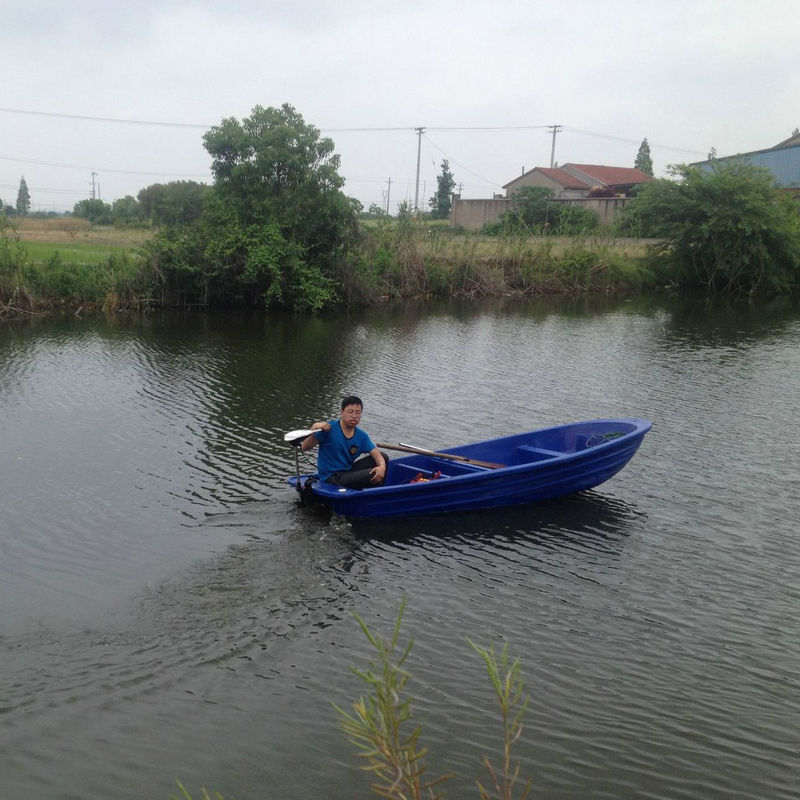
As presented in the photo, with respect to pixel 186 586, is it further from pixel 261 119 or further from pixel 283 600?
pixel 261 119

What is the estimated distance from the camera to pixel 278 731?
6223 millimetres

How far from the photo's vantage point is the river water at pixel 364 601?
235 inches

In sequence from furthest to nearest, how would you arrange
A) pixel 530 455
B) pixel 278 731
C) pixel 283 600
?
pixel 530 455, pixel 283 600, pixel 278 731

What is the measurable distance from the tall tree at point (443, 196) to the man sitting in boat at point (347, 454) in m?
58.4

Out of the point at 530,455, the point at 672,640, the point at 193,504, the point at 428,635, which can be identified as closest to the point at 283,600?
the point at 428,635

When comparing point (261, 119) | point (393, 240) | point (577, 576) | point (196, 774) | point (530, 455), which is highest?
point (261, 119)

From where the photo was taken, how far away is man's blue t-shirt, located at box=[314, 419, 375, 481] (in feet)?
Result: 34.3

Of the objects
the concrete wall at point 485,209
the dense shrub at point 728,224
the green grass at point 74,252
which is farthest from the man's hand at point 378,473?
the concrete wall at point 485,209

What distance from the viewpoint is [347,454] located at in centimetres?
1052

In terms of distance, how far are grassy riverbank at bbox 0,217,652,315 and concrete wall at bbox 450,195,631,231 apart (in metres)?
9.27

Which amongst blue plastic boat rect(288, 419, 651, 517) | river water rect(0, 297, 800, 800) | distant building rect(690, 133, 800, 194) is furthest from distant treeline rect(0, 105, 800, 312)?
blue plastic boat rect(288, 419, 651, 517)

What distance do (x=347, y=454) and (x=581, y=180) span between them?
59.3 m

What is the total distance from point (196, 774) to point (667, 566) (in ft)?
18.8

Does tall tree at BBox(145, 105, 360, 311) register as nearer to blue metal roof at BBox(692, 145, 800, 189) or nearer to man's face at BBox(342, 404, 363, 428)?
man's face at BBox(342, 404, 363, 428)
